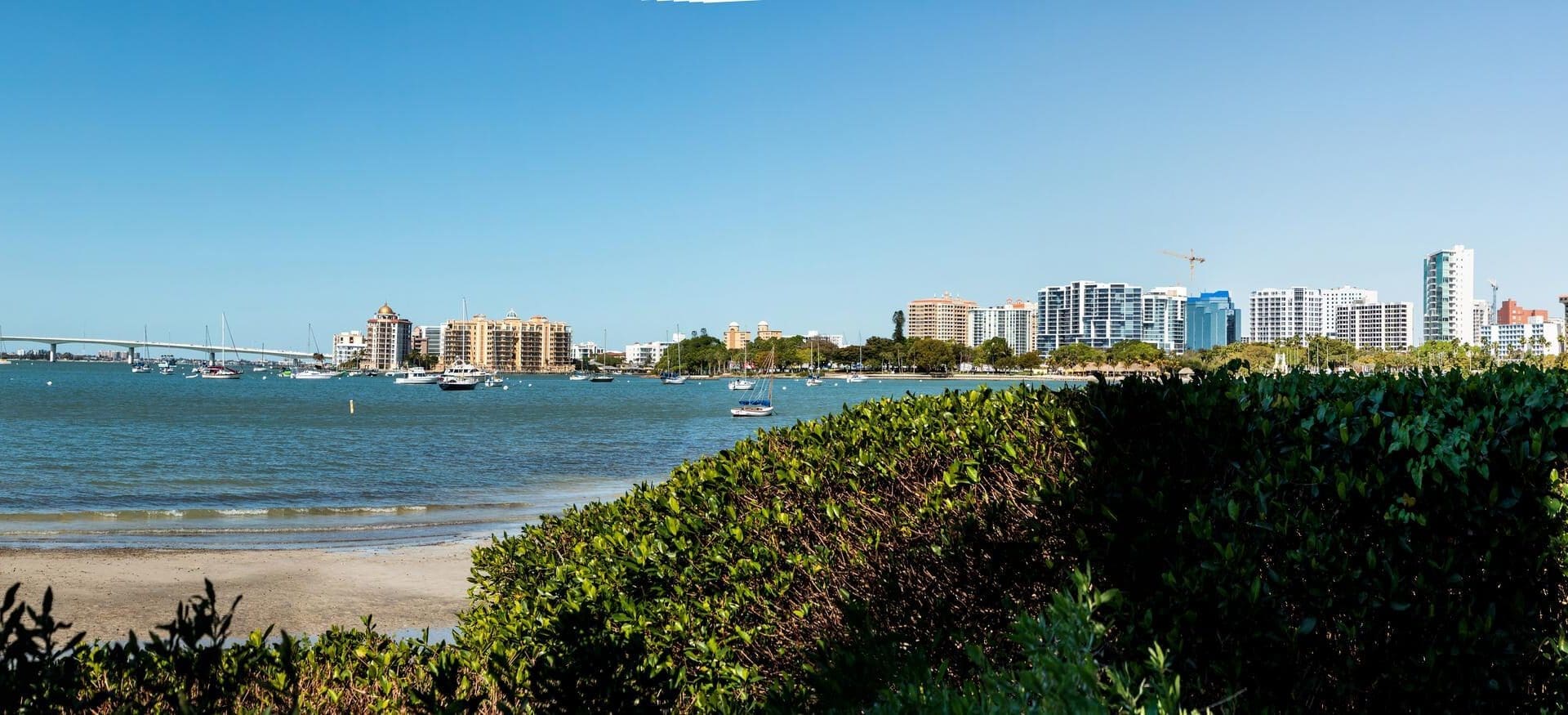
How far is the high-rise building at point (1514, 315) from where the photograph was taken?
588 feet

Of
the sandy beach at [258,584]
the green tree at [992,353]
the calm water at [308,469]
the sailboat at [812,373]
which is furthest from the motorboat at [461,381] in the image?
the sandy beach at [258,584]

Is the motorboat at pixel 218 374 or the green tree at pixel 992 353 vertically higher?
the green tree at pixel 992 353

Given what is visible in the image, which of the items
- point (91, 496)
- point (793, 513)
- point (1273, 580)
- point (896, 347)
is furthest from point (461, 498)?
point (896, 347)

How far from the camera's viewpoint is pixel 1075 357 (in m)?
149

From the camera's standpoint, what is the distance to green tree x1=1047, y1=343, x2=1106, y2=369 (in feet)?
455

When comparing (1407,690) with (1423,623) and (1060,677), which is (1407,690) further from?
(1060,677)

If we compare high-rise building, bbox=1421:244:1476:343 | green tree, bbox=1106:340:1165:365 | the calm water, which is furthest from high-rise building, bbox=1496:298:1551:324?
the calm water

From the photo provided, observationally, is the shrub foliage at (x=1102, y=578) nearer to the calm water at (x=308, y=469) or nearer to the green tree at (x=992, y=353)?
the calm water at (x=308, y=469)

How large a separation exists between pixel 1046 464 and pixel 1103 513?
0.52 m

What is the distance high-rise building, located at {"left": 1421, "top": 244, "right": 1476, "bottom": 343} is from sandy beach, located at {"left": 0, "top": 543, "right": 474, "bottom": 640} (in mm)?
203097

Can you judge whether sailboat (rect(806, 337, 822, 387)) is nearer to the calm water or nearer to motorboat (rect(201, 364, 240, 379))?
the calm water

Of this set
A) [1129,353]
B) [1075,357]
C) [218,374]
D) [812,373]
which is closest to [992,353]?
[812,373]

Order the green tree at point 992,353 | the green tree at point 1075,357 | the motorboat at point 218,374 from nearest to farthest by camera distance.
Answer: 1. the green tree at point 1075,357
2. the motorboat at point 218,374
3. the green tree at point 992,353

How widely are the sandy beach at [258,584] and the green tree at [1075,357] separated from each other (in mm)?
125756
